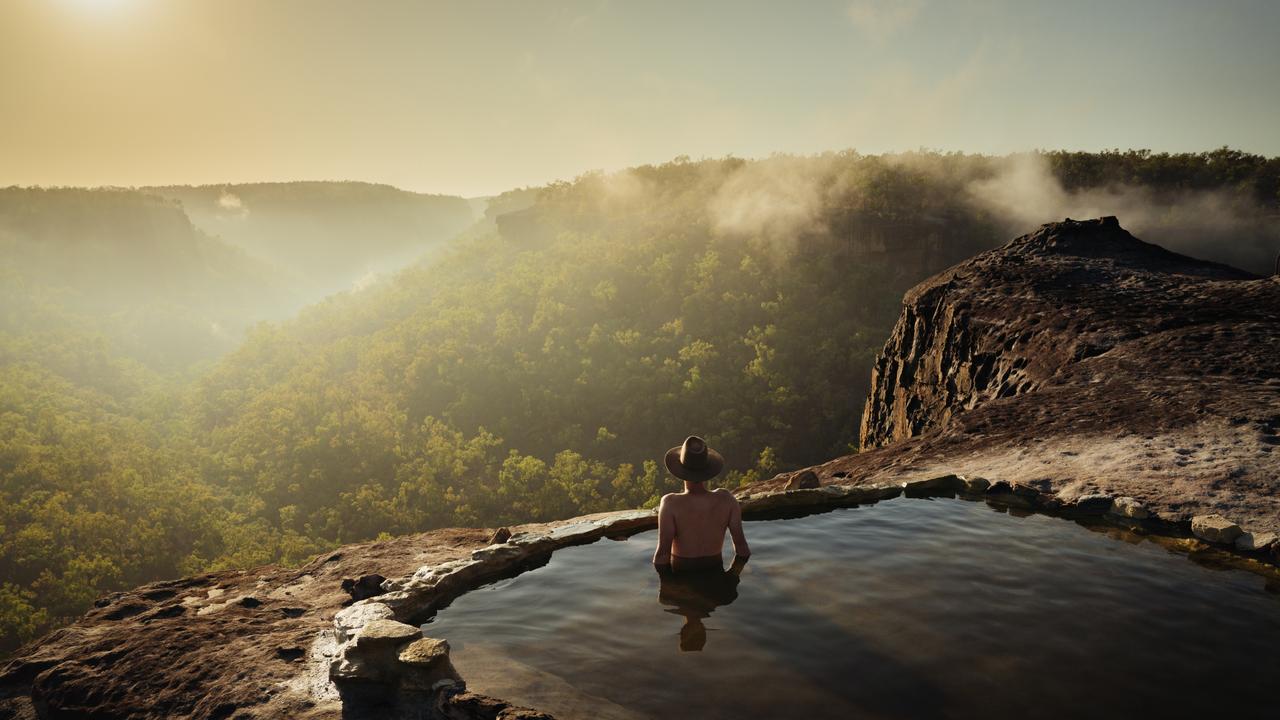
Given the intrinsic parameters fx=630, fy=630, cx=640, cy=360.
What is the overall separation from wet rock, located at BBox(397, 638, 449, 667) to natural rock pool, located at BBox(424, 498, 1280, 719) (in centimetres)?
35

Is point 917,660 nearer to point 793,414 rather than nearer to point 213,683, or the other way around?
point 213,683

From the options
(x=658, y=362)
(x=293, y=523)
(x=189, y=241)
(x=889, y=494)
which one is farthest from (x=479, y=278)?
(x=189, y=241)

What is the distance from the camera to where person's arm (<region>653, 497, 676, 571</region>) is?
19.7ft

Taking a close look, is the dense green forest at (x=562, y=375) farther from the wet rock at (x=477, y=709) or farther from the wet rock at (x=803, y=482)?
the wet rock at (x=477, y=709)

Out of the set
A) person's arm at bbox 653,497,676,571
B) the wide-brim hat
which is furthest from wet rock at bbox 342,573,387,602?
the wide-brim hat

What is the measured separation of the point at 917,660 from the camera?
13.6 feet

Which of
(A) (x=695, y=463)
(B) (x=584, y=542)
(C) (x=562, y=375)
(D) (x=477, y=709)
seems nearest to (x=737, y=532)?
(A) (x=695, y=463)

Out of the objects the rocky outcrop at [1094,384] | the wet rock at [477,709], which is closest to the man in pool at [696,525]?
the wet rock at [477,709]

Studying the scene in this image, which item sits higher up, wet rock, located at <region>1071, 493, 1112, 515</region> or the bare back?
the bare back

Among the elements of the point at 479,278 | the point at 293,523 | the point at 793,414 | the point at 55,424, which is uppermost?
the point at 479,278

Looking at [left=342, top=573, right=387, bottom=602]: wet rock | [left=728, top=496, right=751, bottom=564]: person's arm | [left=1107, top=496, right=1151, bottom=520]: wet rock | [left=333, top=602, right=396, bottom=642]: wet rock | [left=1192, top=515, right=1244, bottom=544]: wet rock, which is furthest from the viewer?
[left=1107, top=496, right=1151, bottom=520]: wet rock

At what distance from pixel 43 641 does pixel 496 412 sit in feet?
130

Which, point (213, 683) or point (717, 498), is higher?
point (717, 498)

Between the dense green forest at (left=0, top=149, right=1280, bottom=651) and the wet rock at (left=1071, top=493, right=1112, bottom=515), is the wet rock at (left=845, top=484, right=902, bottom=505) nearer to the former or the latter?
the wet rock at (left=1071, top=493, right=1112, bottom=515)
